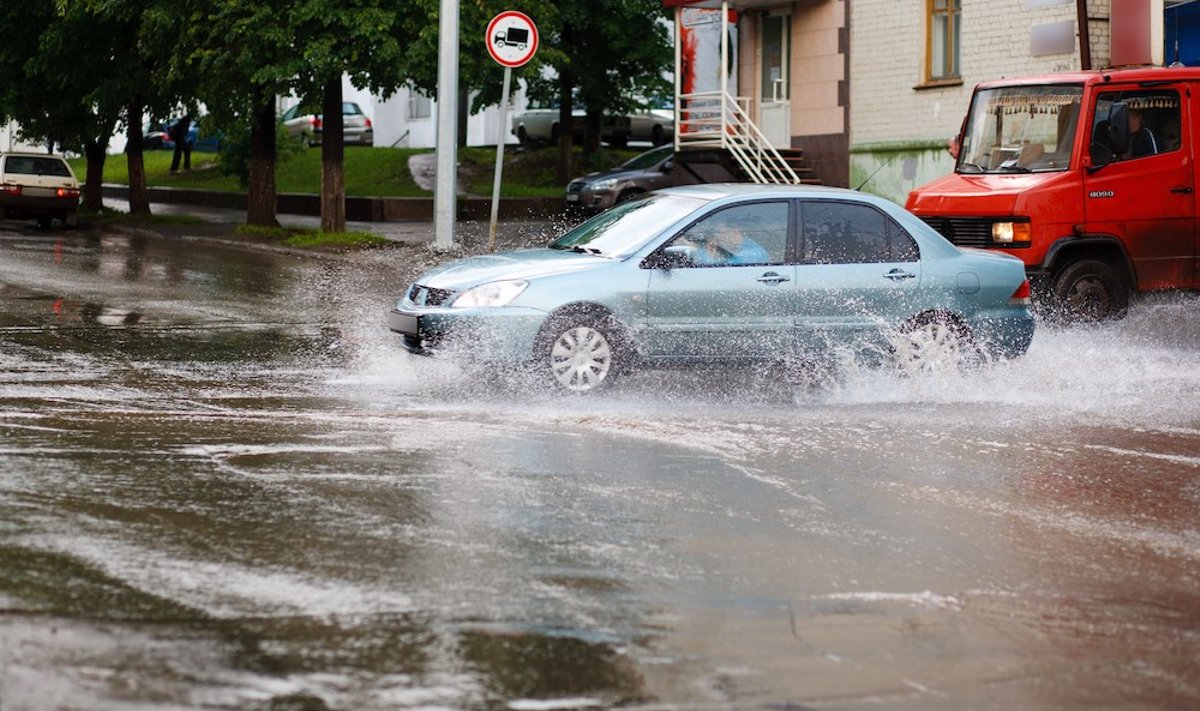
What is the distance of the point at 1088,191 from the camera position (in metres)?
16.0

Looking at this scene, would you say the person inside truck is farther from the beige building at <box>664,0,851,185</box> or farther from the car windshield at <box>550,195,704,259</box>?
the beige building at <box>664,0,851,185</box>

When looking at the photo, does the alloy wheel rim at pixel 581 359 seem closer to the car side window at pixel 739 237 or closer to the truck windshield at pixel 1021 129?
the car side window at pixel 739 237

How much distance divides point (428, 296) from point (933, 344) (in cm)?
365

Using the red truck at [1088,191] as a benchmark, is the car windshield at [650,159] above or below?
above

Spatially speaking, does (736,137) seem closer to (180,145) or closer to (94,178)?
(94,178)

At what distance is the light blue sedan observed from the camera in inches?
453

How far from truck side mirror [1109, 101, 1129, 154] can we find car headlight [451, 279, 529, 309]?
7293 millimetres

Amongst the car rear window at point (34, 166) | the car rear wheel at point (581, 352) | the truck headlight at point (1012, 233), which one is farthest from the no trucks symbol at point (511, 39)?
the car rear window at point (34, 166)

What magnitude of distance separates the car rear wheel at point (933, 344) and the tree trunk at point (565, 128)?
26989 mm

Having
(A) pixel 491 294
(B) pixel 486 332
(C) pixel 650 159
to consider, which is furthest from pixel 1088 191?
(C) pixel 650 159

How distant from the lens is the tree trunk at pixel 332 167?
28.2m

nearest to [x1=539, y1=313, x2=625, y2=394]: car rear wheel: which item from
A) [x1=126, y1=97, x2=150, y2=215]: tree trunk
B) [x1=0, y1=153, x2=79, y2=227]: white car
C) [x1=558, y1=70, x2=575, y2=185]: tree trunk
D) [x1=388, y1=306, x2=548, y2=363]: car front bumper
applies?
[x1=388, y1=306, x2=548, y2=363]: car front bumper

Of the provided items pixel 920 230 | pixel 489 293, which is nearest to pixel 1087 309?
pixel 920 230

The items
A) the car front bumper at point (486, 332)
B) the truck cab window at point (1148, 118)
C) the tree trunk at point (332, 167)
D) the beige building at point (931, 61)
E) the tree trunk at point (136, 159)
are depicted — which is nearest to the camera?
the car front bumper at point (486, 332)
